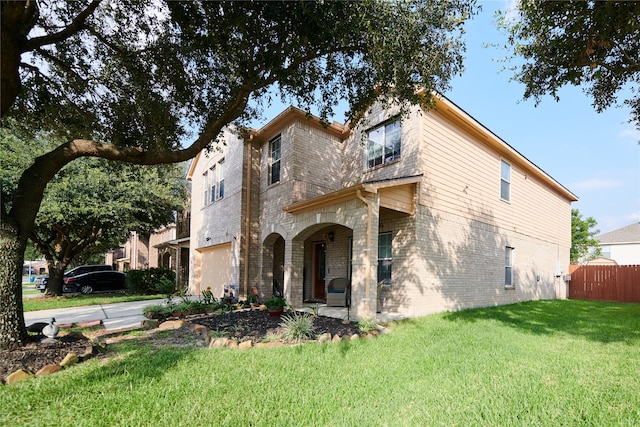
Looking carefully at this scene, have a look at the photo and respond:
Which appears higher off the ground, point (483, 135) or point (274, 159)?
point (483, 135)

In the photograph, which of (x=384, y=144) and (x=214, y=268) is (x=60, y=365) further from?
(x=214, y=268)

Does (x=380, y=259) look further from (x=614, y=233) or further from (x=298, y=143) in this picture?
(x=614, y=233)

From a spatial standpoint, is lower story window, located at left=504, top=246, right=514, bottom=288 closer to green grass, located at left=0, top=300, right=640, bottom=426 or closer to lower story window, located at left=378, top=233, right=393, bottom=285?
lower story window, located at left=378, top=233, right=393, bottom=285

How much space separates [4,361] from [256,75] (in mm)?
5640

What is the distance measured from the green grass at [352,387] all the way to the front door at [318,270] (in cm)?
601

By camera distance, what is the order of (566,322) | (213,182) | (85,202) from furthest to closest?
(213,182) < (85,202) < (566,322)

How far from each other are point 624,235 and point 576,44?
129 feet

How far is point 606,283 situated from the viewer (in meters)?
15.8

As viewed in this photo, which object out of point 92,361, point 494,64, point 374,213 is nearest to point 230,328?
point 92,361

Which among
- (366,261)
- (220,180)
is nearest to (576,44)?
(366,261)

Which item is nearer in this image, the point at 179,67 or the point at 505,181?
the point at 179,67

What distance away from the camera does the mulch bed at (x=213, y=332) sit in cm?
438

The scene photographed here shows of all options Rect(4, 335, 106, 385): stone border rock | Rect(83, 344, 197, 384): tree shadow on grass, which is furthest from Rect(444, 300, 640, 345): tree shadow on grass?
Rect(4, 335, 106, 385): stone border rock

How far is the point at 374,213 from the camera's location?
774cm
